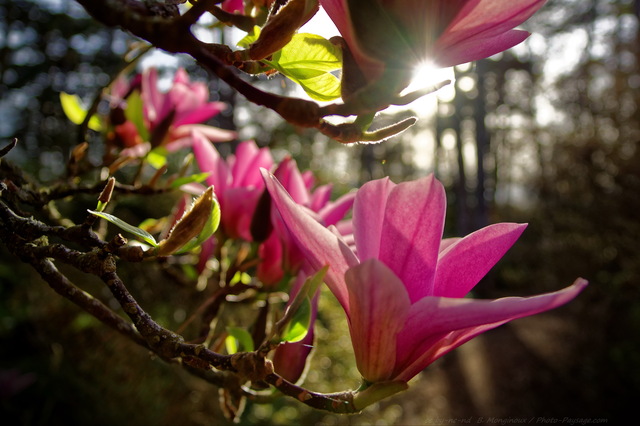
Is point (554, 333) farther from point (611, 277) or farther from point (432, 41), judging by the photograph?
point (432, 41)

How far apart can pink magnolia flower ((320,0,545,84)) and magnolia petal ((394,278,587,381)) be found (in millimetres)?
166

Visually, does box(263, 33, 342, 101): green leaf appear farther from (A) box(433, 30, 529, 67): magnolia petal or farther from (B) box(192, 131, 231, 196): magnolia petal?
(B) box(192, 131, 231, 196): magnolia petal

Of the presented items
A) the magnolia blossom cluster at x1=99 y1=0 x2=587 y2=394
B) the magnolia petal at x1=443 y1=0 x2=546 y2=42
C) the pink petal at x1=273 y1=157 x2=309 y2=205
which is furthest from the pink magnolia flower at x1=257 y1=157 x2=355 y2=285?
the magnolia petal at x1=443 y1=0 x2=546 y2=42

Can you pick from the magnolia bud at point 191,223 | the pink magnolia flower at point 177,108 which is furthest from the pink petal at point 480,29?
the pink magnolia flower at point 177,108

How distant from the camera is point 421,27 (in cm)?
34

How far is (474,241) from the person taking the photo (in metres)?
0.41

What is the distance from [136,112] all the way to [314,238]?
0.55 meters

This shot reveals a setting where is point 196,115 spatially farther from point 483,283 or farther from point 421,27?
point 483,283

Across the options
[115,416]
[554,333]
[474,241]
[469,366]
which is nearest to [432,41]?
[474,241]

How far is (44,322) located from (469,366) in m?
5.70

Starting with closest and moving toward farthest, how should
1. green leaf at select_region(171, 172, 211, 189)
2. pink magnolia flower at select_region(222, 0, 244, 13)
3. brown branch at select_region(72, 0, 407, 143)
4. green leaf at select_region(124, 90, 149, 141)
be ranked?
brown branch at select_region(72, 0, 407, 143), pink magnolia flower at select_region(222, 0, 244, 13), green leaf at select_region(171, 172, 211, 189), green leaf at select_region(124, 90, 149, 141)

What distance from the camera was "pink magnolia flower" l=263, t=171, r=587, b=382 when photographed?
364 mm

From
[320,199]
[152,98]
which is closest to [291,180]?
[320,199]

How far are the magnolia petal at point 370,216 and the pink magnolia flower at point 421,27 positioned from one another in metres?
0.10
